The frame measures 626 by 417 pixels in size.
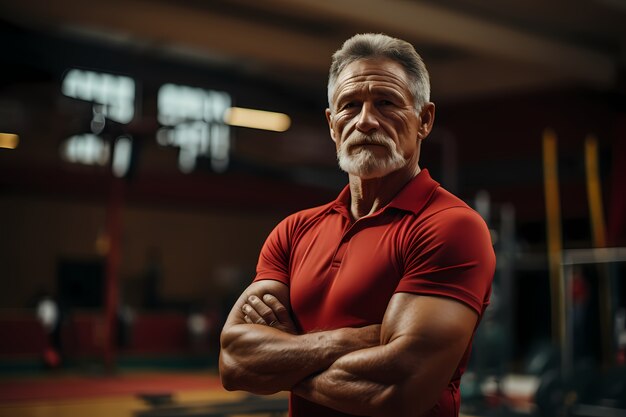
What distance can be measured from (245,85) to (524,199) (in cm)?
472

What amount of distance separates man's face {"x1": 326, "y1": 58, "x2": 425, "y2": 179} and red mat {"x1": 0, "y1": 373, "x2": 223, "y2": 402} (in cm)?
620

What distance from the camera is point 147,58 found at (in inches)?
464

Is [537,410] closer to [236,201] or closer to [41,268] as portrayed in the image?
[236,201]

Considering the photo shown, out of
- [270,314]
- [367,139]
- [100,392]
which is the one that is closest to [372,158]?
[367,139]

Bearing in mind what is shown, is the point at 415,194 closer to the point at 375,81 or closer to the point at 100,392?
the point at 375,81

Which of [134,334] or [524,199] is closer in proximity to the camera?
[134,334]

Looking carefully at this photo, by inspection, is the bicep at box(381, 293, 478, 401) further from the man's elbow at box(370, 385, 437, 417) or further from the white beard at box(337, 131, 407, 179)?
the white beard at box(337, 131, 407, 179)

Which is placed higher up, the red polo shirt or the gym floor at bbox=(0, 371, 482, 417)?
the red polo shirt

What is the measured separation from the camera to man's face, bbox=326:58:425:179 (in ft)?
4.87

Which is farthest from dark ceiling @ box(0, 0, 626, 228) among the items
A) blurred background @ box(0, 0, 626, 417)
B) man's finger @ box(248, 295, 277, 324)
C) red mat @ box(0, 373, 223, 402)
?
man's finger @ box(248, 295, 277, 324)

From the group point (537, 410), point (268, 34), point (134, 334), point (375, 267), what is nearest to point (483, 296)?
point (375, 267)

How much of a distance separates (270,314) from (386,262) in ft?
0.86

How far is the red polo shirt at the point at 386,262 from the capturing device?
1.36m

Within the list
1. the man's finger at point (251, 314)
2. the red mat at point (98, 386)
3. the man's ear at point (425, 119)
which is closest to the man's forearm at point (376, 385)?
the man's finger at point (251, 314)
